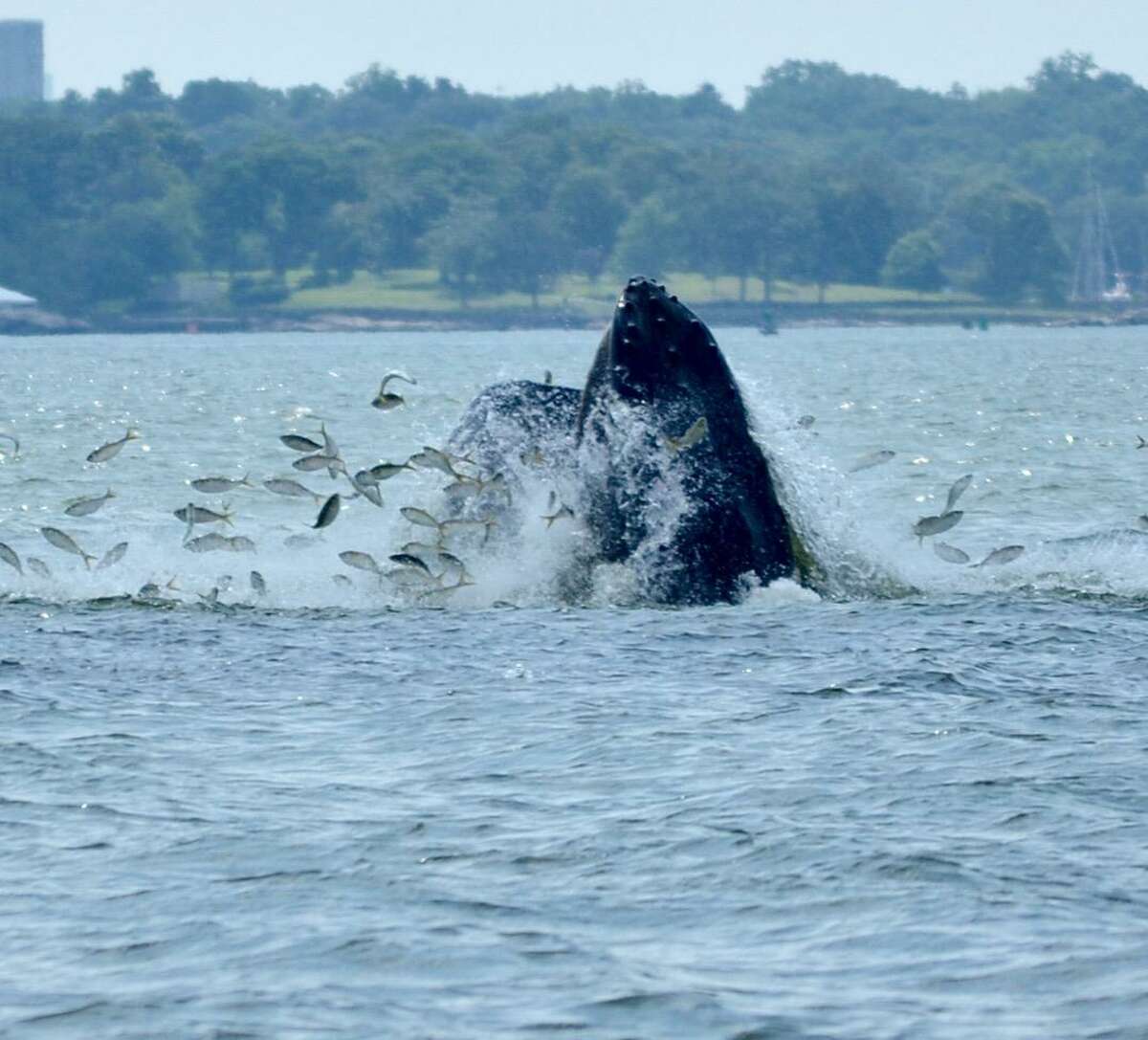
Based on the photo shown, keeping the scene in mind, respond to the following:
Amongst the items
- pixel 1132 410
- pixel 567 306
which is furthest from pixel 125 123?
pixel 1132 410

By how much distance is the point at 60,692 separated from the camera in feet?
41.0

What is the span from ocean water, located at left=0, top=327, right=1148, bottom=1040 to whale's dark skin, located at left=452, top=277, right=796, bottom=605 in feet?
0.91

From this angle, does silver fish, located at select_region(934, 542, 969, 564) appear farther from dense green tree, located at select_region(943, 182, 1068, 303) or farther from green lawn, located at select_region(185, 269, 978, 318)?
dense green tree, located at select_region(943, 182, 1068, 303)

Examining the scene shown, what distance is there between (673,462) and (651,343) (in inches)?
27.5

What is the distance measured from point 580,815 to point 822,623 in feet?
15.8

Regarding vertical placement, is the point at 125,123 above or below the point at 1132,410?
above

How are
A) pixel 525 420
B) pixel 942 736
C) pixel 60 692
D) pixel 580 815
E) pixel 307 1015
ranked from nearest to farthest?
pixel 307 1015 < pixel 580 815 < pixel 942 736 < pixel 60 692 < pixel 525 420

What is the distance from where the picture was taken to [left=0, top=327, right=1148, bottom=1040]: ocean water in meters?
7.64

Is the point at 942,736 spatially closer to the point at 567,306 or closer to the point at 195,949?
the point at 195,949

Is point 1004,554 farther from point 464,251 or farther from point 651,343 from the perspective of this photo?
point 464,251

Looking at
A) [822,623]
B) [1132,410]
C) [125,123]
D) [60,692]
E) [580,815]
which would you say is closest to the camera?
[580,815]

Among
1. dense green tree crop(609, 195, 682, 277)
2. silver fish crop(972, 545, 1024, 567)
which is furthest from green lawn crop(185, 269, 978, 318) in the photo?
silver fish crop(972, 545, 1024, 567)

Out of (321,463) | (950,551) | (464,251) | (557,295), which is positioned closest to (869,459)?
(950,551)

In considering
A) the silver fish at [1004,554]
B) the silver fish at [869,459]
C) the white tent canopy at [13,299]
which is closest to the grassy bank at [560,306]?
the white tent canopy at [13,299]
